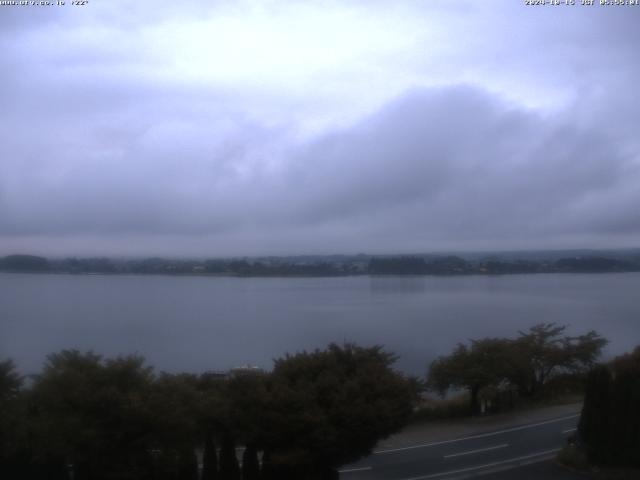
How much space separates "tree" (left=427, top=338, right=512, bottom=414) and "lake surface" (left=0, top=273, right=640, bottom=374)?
2.31 m

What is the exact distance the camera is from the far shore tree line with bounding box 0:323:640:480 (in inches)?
478

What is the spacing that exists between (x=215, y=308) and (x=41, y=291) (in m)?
8.40

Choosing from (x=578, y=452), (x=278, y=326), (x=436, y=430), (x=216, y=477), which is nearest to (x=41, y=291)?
(x=278, y=326)

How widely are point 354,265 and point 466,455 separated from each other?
2511cm

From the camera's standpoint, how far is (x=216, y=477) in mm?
14031

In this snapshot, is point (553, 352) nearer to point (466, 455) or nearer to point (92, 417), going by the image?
point (466, 455)

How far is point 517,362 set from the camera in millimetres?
26891

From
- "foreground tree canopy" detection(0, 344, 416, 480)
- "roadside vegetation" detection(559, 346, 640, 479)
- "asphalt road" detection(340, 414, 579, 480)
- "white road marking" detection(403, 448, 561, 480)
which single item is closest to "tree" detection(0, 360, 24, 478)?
"foreground tree canopy" detection(0, 344, 416, 480)

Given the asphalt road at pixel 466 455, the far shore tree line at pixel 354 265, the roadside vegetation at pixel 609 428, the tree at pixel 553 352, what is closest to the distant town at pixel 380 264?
the far shore tree line at pixel 354 265

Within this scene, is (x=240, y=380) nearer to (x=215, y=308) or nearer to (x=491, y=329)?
(x=215, y=308)

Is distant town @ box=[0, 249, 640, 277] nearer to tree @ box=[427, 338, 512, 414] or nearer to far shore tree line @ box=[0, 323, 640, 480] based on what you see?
tree @ box=[427, 338, 512, 414]

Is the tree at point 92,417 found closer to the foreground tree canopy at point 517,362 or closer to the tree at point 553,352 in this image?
the foreground tree canopy at point 517,362

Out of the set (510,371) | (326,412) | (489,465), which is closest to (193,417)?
(326,412)

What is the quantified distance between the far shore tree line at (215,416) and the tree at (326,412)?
0.03 m
